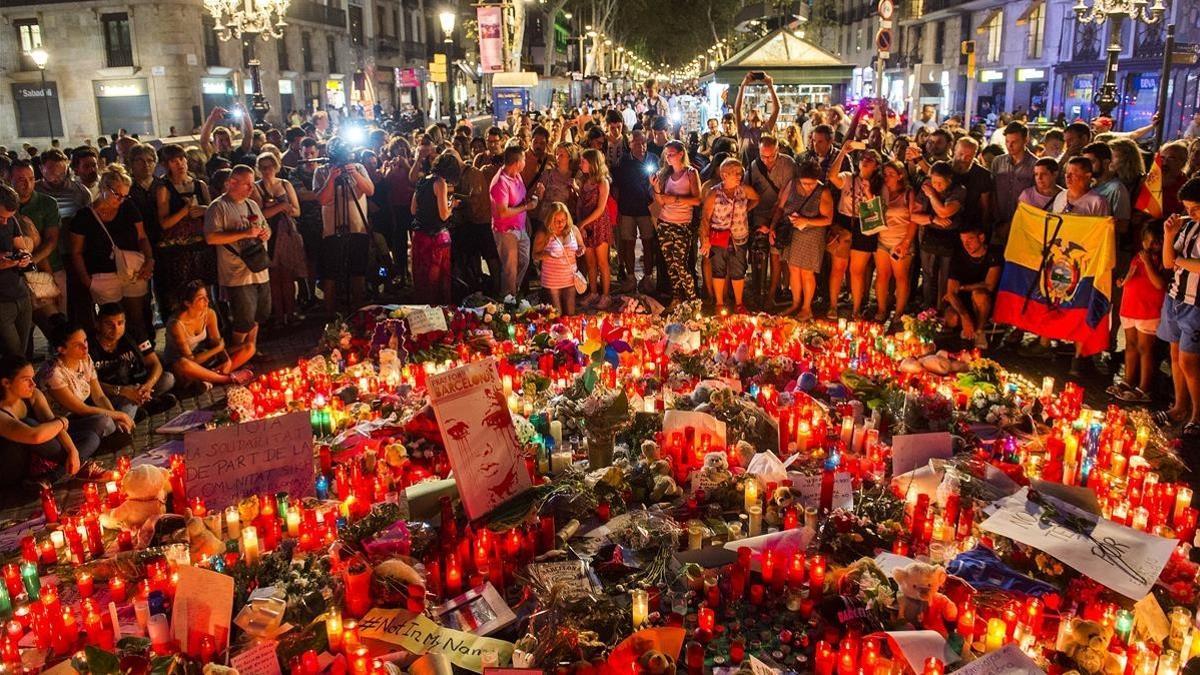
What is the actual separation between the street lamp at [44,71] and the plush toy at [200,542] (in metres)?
29.7

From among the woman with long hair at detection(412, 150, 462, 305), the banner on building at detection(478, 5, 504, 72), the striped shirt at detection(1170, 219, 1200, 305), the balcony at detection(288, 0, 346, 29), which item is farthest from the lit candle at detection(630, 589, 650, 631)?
the balcony at detection(288, 0, 346, 29)

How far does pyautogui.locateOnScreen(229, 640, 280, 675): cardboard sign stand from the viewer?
11.0ft

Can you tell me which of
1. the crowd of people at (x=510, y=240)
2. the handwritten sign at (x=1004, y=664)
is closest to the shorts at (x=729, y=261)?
the crowd of people at (x=510, y=240)

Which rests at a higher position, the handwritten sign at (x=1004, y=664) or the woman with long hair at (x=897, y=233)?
the woman with long hair at (x=897, y=233)

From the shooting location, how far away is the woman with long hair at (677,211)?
8797 millimetres

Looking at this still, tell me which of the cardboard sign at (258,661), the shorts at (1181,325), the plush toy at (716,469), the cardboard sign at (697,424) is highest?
the shorts at (1181,325)

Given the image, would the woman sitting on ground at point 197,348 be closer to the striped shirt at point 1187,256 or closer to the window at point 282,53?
the striped shirt at point 1187,256

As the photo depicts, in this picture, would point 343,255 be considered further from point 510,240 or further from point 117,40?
point 117,40

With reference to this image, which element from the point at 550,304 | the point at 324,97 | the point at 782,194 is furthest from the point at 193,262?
the point at 324,97

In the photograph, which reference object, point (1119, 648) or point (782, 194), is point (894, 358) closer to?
point (782, 194)

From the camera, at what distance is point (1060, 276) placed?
7230 mm

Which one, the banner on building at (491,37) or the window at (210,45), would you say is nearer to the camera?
the banner on building at (491,37)

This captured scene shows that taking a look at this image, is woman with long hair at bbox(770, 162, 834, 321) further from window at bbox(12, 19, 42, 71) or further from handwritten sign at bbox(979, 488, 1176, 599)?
window at bbox(12, 19, 42, 71)

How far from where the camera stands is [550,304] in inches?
336
